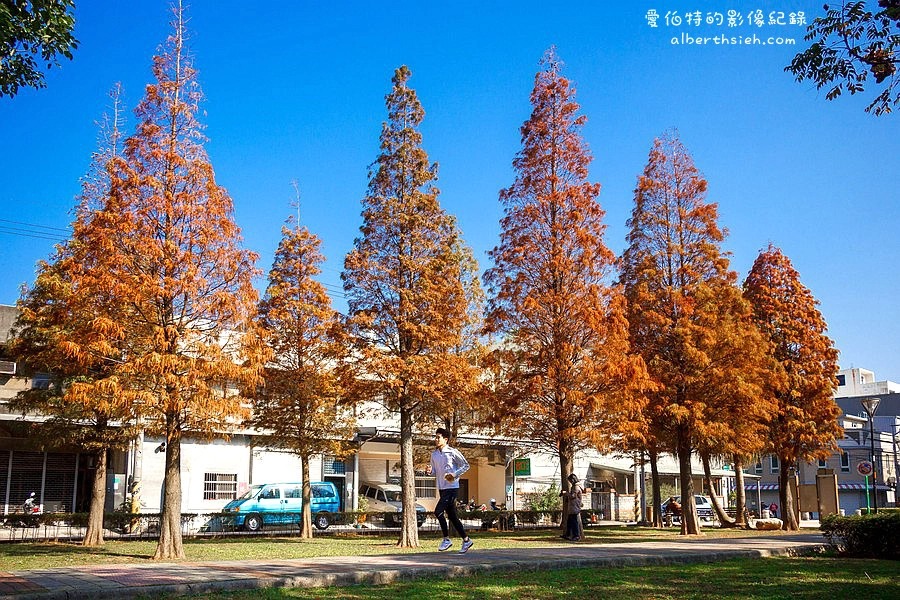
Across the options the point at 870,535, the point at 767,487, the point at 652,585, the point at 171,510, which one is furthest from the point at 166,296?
the point at 767,487

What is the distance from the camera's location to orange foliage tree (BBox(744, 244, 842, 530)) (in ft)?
106

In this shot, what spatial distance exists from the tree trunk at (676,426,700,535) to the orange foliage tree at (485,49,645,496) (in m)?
2.97

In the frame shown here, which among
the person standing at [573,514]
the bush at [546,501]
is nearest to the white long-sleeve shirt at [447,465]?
the person standing at [573,514]

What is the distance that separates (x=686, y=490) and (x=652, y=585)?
19.3 m

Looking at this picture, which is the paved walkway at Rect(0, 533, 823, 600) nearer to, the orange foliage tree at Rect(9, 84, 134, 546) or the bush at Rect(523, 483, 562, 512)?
the orange foliage tree at Rect(9, 84, 134, 546)

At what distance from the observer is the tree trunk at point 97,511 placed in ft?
→ 75.3

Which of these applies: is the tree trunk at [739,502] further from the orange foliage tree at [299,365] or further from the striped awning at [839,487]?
the striped awning at [839,487]

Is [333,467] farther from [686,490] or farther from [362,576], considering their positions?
[362,576]

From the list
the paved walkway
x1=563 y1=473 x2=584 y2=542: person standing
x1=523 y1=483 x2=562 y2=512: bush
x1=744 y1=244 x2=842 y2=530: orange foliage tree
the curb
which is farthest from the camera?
x1=523 y1=483 x2=562 y2=512: bush

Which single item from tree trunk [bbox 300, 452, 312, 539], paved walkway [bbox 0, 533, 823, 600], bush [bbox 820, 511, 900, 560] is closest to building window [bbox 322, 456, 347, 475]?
tree trunk [bbox 300, 452, 312, 539]

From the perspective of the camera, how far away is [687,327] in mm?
27625

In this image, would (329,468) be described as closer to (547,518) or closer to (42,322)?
(547,518)

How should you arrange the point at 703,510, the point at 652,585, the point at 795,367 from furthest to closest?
1. the point at 703,510
2. the point at 795,367
3. the point at 652,585

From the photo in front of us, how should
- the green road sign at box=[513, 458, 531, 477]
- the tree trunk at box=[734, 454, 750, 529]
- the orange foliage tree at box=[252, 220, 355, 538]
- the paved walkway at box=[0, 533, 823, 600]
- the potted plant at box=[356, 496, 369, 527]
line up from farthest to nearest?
the green road sign at box=[513, 458, 531, 477], the potted plant at box=[356, 496, 369, 527], the tree trunk at box=[734, 454, 750, 529], the orange foliage tree at box=[252, 220, 355, 538], the paved walkway at box=[0, 533, 823, 600]
